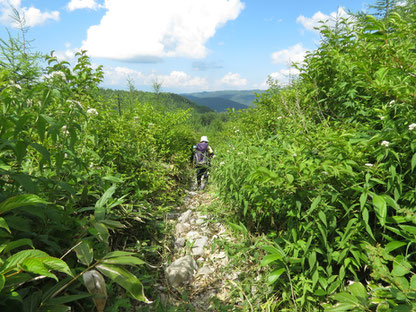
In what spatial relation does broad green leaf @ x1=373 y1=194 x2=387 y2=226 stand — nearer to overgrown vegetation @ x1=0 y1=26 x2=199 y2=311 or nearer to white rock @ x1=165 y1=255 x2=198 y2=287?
overgrown vegetation @ x1=0 y1=26 x2=199 y2=311

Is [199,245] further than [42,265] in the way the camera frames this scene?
Yes

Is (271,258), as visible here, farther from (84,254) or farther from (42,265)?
(42,265)

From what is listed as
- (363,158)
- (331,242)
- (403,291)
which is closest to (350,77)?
(363,158)

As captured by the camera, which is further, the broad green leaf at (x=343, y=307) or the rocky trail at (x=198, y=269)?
the rocky trail at (x=198, y=269)

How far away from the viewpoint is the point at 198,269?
3.22m

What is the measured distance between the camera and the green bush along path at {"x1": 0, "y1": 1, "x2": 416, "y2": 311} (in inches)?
53.0

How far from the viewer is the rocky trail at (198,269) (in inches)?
105

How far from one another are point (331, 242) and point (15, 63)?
4677mm

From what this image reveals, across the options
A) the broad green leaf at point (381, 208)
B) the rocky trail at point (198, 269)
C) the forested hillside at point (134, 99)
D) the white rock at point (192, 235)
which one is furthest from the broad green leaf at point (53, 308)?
the forested hillside at point (134, 99)

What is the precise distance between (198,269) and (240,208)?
44.4 inches

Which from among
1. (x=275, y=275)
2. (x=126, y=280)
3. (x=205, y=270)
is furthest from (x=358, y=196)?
(x=126, y=280)

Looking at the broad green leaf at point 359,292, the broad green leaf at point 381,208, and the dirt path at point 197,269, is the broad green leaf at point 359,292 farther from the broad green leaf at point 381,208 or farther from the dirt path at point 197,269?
the dirt path at point 197,269

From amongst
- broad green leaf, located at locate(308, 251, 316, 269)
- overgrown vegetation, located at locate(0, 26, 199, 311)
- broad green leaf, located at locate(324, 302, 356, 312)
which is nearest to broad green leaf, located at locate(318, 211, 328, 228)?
broad green leaf, located at locate(308, 251, 316, 269)

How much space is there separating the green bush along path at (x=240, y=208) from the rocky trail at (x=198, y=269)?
0.8 inches
